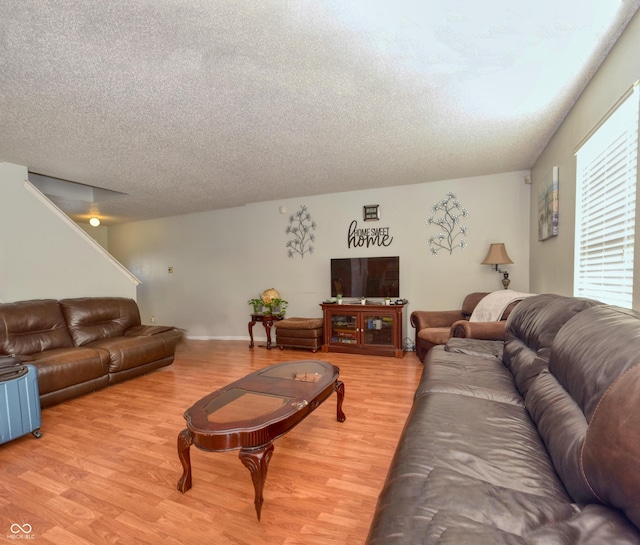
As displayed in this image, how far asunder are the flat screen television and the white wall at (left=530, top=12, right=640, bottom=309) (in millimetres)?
1738

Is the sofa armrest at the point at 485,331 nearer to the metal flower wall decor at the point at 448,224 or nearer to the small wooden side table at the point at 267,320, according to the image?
the metal flower wall decor at the point at 448,224

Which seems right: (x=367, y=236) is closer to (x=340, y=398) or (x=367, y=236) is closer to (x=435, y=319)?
(x=435, y=319)

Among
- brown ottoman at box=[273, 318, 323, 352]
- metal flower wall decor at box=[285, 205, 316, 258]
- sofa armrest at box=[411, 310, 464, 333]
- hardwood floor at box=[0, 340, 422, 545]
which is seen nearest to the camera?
hardwood floor at box=[0, 340, 422, 545]

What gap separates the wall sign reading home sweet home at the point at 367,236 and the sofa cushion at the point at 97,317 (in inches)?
129

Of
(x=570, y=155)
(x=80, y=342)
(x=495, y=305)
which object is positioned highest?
(x=570, y=155)

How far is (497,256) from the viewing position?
13.5 feet

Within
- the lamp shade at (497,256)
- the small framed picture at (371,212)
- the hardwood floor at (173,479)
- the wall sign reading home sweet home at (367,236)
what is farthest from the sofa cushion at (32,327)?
A: the lamp shade at (497,256)

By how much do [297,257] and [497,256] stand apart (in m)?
3.01

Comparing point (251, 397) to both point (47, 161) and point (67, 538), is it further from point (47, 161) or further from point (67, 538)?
point (47, 161)

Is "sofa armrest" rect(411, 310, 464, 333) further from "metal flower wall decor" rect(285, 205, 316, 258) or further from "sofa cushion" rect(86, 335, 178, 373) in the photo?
"sofa cushion" rect(86, 335, 178, 373)

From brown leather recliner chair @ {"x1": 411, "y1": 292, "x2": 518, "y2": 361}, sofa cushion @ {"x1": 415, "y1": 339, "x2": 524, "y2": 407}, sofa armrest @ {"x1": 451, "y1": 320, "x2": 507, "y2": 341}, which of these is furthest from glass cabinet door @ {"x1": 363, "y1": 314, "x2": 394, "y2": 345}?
sofa cushion @ {"x1": 415, "y1": 339, "x2": 524, "y2": 407}

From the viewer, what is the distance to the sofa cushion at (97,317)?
3.59 metres

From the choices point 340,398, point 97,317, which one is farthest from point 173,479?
point 97,317

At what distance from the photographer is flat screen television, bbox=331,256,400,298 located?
186 inches
